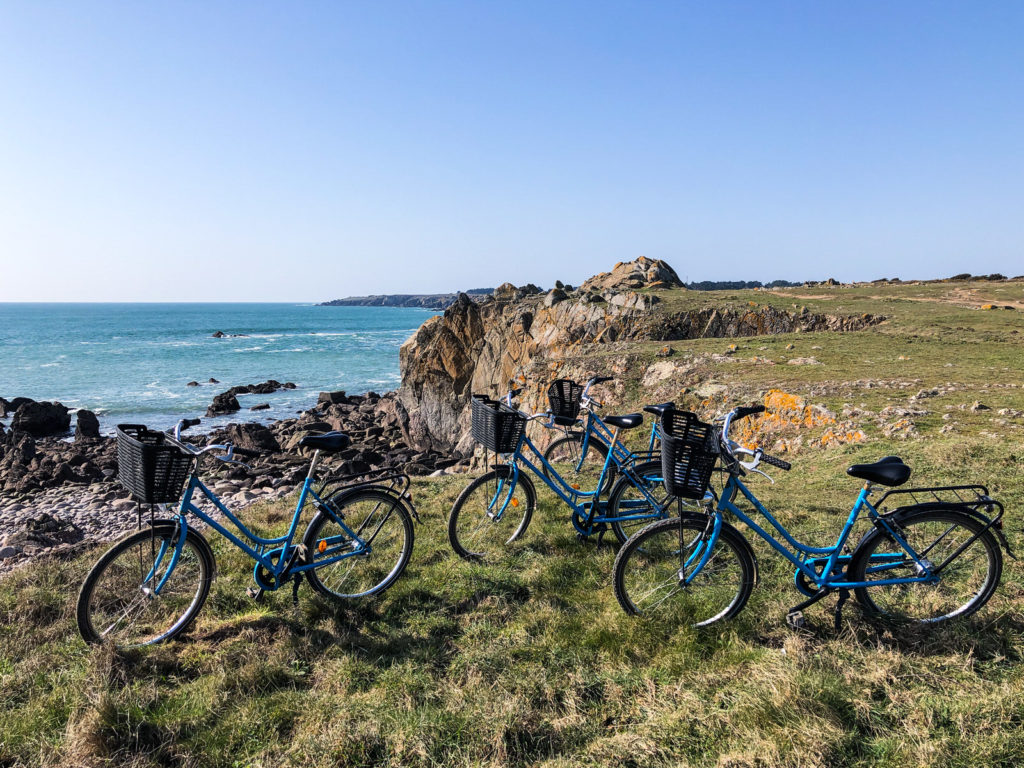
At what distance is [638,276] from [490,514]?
29171 mm

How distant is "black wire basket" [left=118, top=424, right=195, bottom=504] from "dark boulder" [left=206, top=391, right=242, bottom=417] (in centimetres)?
3500

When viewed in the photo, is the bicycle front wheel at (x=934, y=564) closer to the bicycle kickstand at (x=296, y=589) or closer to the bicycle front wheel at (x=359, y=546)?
the bicycle front wheel at (x=359, y=546)

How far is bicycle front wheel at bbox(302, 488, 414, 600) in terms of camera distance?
5.05m

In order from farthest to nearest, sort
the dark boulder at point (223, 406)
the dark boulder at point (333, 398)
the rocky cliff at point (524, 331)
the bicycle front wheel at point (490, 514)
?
the dark boulder at point (333, 398), the dark boulder at point (223, 406), the rocky cliff at point (524, 331), the bicycle front wheel at point (490, 514)

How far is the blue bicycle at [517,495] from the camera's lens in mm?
5668

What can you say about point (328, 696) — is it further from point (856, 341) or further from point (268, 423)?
point (268, 423)

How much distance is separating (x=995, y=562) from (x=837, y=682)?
1.79 meters

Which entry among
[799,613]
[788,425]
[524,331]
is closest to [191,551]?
[799,613]

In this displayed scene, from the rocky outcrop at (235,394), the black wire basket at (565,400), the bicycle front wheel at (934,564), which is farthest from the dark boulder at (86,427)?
the bicycle front wheel at (934,564)

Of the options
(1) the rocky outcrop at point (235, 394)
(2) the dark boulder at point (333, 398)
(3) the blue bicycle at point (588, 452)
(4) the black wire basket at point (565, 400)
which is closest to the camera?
(3) the blue bicycle at point (588, 452)

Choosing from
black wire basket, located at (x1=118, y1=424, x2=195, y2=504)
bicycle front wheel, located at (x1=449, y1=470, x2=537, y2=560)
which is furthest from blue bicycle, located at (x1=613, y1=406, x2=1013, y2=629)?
black wire basket, located at (x1=118, y1=424, x2=195, y2=504)

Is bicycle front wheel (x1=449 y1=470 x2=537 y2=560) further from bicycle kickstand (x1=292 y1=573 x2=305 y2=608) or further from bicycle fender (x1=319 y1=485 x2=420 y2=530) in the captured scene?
bicycle kickstand (x1=292 y1=573 x2=305 y2=608)

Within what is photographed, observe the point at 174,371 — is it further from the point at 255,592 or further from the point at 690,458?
the point at 690,458

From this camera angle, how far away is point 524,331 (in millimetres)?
25906
